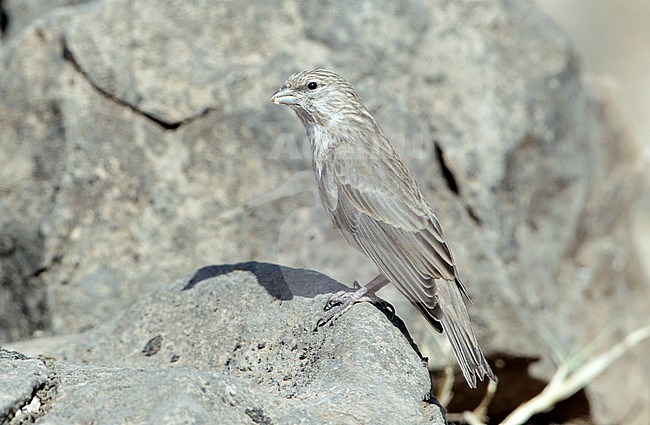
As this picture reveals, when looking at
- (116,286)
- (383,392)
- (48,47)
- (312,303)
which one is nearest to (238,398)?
(383,392)

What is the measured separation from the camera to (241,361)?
4188mm

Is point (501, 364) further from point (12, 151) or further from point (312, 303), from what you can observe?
point (12, 151)

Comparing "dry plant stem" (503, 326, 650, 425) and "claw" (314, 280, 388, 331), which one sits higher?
"claw" (314, 280, 388, 331)

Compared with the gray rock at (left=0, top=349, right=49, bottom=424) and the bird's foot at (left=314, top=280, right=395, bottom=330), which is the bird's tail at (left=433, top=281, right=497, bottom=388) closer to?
the bird's foot at (left=314, top=280, right=395, bottom=330)

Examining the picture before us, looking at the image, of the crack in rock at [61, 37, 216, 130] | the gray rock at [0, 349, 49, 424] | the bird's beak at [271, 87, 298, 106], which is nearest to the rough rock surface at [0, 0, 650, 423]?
the crack in rock at [61, 37, 216, 130]

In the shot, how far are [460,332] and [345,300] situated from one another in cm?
62

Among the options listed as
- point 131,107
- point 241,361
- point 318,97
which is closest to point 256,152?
point 131,107

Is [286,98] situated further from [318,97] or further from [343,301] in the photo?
[343,301]

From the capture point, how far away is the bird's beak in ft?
17.0

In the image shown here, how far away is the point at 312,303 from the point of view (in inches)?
172

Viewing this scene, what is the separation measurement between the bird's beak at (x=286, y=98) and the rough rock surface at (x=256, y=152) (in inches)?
33.5

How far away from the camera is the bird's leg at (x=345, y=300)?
4.14 metres

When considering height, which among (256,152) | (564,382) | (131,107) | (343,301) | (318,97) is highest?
(318,97)

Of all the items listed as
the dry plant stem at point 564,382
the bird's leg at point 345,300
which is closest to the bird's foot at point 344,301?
the bird's leg at point 345,300
